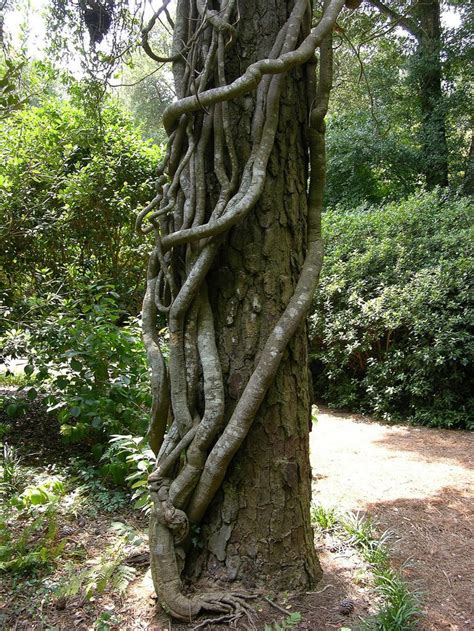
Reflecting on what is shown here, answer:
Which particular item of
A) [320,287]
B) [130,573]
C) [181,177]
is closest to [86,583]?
[130,573]

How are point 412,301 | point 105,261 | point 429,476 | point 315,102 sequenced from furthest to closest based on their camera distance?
point 105,261 < point 412,301 < point 429,476 < point 315,102

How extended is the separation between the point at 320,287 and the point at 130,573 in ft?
19.1

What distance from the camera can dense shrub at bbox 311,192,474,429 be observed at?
6133 millimetres

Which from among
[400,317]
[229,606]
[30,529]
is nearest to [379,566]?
[229,606]

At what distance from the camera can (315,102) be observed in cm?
256

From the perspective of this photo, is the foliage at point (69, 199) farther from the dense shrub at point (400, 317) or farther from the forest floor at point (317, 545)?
the dense shrub at point (400, 317)

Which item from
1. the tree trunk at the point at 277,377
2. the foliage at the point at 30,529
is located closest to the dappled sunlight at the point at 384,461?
the tree trunk at the point at 277,377

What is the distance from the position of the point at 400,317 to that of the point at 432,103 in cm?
952

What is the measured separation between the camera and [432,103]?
13.4 metres

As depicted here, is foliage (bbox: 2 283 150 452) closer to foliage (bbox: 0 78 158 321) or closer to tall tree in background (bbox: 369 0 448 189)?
foliage (bbox: 0 78 158 321)

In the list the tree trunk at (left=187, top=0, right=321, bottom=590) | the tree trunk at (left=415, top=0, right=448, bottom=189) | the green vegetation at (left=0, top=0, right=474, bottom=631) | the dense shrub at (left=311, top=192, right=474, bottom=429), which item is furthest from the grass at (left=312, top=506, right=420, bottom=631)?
the tree trunk at (left=415, top=0, right=448, bottom=189)

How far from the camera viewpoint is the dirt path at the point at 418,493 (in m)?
2.62

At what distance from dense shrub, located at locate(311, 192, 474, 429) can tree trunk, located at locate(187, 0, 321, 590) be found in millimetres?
A: 4146

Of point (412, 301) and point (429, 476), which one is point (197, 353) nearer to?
point (429, 476)
